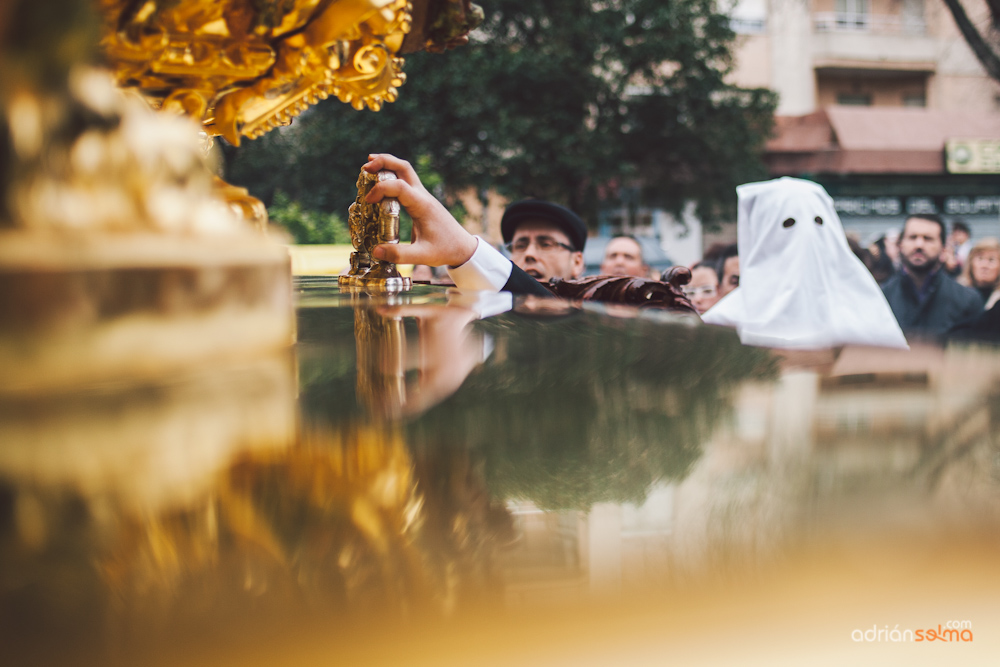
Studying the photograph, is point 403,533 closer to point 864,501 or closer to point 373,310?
point 864,501

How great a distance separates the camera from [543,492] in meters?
0.25

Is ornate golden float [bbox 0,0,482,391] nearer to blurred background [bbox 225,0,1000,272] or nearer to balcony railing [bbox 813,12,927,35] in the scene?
blurred background [bbox 225,0,1000,272]

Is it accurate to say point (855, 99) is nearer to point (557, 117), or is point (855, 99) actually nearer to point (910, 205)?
point (910, 205)

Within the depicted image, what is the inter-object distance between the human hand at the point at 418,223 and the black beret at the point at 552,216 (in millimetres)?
1729

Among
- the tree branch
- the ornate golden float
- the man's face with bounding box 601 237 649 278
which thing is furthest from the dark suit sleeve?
the tree branch

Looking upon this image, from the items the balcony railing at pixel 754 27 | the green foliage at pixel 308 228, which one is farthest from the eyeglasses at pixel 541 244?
the balcony railing at pixel 754 27

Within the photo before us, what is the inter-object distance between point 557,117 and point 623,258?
502 centimetres

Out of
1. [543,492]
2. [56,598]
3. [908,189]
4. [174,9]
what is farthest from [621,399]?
[908,189]

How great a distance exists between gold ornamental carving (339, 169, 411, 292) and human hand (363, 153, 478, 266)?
0.02 metres

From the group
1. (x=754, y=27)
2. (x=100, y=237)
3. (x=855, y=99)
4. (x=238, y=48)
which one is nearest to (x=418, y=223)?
(x=238, y=48)

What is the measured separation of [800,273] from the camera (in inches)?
101

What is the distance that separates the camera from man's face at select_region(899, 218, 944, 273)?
14.0ft

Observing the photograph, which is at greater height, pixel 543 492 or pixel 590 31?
pixel 590 31

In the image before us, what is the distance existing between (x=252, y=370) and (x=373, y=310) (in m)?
0.44
